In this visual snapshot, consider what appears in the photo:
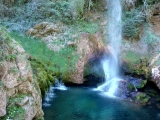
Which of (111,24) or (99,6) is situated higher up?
(99,6)

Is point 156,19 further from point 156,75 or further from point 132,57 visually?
point 156,75

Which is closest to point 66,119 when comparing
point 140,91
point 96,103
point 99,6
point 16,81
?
point 96,103

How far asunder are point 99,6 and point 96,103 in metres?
7.88

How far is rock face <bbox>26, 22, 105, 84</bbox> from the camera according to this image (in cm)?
1376

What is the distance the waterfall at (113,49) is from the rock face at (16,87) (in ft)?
19.5

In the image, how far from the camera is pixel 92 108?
1054cm

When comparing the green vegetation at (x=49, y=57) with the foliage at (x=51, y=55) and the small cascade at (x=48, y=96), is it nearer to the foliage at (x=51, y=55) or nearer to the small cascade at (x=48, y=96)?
the foliage at (x=51, y=55)

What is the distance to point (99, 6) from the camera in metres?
16.5

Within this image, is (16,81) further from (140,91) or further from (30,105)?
(140,91)

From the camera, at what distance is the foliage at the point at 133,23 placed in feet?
50.4

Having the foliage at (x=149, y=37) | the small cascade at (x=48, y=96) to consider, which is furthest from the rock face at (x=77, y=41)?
the foliage at (x=149, y=37)

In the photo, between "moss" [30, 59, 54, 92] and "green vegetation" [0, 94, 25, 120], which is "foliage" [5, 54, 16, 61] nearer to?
"green vegetation" [0, 94, 25, 120]

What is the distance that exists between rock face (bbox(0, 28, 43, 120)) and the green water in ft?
7.12

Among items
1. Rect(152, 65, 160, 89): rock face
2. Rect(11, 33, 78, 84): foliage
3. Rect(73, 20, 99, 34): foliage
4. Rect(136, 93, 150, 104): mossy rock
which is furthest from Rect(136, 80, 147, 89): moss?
Rect(73, 20, 99, 34): foliage
